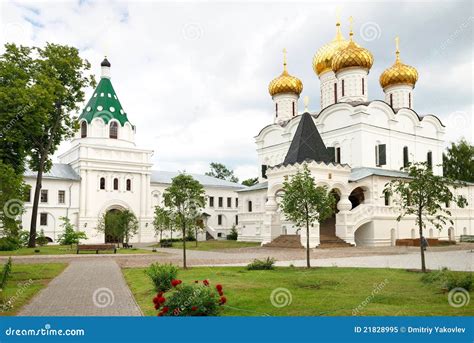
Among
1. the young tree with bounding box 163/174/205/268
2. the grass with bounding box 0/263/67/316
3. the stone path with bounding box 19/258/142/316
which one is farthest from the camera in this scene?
the young tree with bounding box 163/174/205/268

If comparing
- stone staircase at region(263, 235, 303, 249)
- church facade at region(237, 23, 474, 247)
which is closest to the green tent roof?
church facade at region(237, 23, 474, 247)

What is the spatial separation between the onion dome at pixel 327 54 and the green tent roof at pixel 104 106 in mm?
20486

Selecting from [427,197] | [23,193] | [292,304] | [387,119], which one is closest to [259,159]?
[387,119]

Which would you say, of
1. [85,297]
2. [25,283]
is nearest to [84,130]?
[25,283]

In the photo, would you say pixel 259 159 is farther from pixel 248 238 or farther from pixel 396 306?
pixel 396 306

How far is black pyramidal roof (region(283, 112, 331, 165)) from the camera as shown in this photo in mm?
33438

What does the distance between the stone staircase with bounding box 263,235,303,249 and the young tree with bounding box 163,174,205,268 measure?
1366cm

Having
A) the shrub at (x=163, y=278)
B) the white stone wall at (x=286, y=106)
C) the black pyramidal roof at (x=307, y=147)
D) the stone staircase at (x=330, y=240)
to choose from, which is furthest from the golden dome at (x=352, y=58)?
the shrub at (x=163, y=278)

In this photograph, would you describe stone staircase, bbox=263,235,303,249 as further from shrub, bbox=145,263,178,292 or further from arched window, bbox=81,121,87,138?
arched window, bbox=81,121,87,138

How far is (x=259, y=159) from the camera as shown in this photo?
161 ft

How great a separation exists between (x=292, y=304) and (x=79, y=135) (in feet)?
138

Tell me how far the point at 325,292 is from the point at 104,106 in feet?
133

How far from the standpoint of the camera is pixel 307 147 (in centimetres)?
3384

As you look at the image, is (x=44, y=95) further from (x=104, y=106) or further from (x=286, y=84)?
(x=286, y=84)
